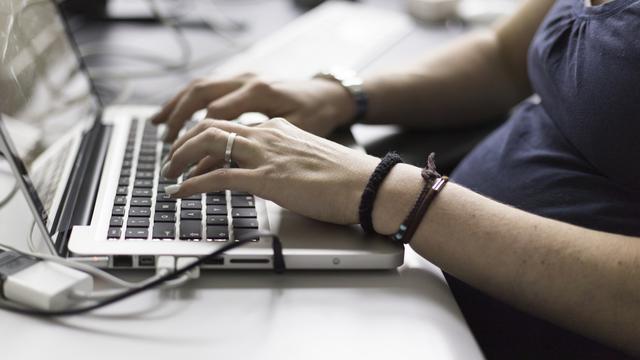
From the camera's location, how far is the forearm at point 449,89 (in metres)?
1.02

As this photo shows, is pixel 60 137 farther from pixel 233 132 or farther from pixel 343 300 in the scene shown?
pixel 343 300

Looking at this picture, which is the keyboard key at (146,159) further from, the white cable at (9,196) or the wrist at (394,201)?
the wrist at (394,201)

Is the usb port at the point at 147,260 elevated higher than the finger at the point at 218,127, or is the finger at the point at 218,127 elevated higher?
the finger at the point at 218,127

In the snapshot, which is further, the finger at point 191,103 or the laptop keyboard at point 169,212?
the finger at point 191,103

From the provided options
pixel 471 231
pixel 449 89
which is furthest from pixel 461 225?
pixel 449 89

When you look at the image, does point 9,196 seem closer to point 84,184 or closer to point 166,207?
point 84,184

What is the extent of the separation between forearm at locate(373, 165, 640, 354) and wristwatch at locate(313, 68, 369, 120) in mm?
292

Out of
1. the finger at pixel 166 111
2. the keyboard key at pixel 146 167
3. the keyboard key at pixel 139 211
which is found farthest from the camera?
the finger at pixel 166 111

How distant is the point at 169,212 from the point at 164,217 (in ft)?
0.04

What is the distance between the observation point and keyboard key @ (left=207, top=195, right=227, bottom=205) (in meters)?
0.75

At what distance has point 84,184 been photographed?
0.79 meters

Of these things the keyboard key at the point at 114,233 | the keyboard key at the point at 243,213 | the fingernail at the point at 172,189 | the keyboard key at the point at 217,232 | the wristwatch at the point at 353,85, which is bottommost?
the wristwatch at the point at 353,85

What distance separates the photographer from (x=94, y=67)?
1.20 metres

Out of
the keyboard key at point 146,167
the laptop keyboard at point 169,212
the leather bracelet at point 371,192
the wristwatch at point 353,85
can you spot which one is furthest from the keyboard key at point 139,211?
the wristwatch at point 353,85
